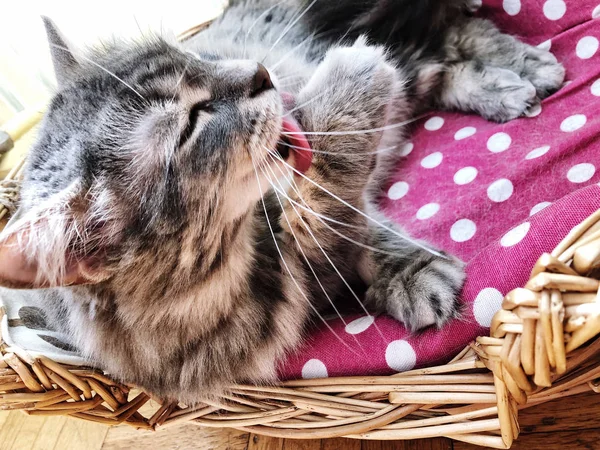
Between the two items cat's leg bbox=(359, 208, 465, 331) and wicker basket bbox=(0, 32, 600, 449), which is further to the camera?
cat's leg bbox=(359, 208, 465, 331)

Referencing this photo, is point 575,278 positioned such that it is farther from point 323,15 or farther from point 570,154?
point 323,15

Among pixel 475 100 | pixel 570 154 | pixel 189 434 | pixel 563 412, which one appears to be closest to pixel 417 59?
pixel 475 100

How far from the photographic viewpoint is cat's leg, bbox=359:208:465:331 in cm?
91

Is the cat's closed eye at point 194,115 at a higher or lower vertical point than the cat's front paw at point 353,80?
higher

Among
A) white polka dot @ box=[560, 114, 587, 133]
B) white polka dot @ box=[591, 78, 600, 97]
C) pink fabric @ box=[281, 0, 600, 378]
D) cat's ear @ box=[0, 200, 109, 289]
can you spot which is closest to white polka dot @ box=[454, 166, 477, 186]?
→ pink fabric @ box=[281, 0, 600, 378]

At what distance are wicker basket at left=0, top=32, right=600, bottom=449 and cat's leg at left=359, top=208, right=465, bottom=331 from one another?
8 centimetres

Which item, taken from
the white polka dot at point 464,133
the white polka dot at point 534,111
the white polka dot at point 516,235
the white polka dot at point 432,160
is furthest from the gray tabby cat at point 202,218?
the white polka dot at point 534,111

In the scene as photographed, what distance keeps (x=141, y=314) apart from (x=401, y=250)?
1.71 feet

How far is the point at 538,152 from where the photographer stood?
3.96 ft

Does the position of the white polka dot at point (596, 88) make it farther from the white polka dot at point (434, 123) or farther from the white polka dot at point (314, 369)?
the white polka dot at point (314, 369)

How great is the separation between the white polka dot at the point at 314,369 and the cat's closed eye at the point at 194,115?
0.47m

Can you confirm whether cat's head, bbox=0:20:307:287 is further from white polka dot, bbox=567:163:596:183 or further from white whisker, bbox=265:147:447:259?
white polka dot, bbox=567:163:596:183

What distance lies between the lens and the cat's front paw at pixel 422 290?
91cm

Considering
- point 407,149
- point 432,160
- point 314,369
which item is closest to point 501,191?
point 432,160
